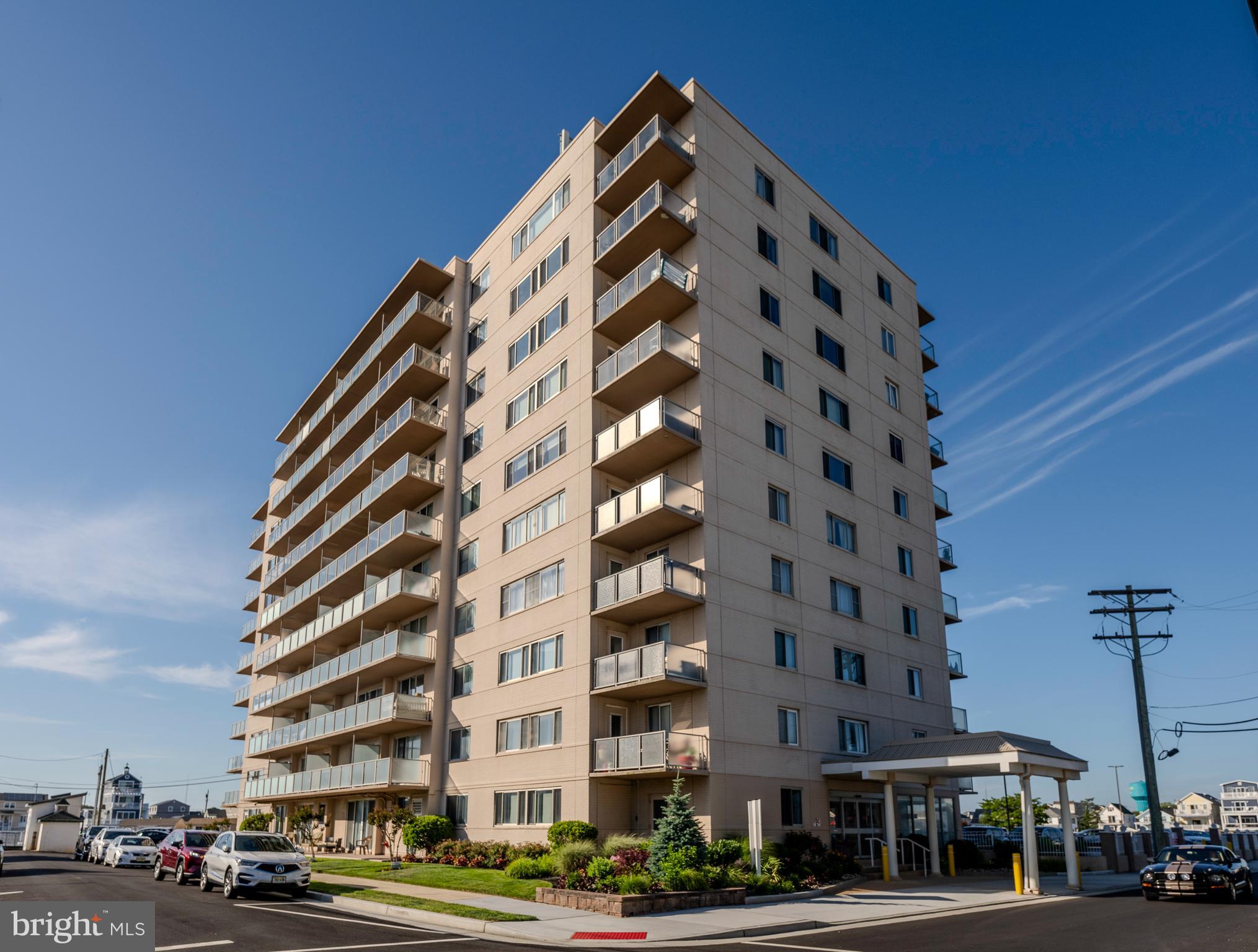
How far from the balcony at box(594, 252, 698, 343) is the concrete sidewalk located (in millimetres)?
19604

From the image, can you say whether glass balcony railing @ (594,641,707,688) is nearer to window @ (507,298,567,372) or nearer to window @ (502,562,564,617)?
window @ (502,562,564,617)

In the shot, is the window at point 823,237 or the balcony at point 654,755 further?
the window at point 823,237


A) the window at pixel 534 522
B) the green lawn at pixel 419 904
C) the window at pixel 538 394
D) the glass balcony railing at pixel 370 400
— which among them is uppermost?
the glass balcony railing at pixel 370 400

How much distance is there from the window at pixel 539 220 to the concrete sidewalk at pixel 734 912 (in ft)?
87.6

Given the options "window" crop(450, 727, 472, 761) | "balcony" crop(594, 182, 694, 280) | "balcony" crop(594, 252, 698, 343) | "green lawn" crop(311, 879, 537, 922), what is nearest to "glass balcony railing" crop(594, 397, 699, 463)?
"balcony" crop(594, 252, 698, 343)

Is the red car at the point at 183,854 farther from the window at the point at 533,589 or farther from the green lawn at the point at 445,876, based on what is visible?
the window at the point at 533,589

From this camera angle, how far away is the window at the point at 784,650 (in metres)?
31.4

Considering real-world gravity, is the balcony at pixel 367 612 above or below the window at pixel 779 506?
below

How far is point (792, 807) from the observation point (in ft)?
99.1

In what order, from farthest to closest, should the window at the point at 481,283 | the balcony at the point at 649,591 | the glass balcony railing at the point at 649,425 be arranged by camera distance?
the window at the point at 481,283 < the glass balcony railing at the point at 649,425 < the balcony at the point at 649,591

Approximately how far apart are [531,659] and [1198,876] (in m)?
21.4

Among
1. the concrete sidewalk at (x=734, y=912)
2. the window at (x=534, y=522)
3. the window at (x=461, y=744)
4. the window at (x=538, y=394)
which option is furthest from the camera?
the window at (x=461, y=744)

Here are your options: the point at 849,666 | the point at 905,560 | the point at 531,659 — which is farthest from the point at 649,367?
the point at 905,560

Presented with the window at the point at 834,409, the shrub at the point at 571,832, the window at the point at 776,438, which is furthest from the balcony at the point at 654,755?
the window at the point at 834,409
